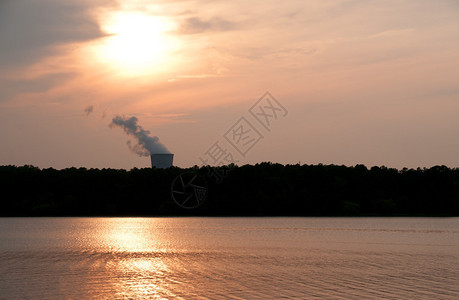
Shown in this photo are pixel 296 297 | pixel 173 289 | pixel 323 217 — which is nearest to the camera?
pixel 296 297

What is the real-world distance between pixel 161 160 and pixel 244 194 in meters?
29.2

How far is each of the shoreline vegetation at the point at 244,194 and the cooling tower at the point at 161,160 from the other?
15.0 m

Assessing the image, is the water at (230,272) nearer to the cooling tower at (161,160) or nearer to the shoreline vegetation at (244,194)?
the shoreline vegetation at (244,194)

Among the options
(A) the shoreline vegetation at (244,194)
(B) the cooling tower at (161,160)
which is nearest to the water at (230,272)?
(A) the shoreline vegetation at (244,194)

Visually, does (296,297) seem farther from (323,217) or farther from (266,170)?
(266,170)

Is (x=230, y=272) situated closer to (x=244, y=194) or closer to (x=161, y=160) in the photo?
(x=244, y=194)

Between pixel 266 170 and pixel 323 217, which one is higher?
pixel 266 170

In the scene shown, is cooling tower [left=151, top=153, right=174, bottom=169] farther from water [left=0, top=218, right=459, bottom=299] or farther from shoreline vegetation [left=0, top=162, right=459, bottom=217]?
water [left=0, top=218, right=459, bottom=299]

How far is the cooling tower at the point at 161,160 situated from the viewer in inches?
5610

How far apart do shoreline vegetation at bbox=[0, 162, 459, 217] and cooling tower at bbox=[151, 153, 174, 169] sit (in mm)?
14990

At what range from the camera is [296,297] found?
22250 mm

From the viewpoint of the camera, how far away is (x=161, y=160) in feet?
472

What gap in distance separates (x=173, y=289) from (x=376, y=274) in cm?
1028

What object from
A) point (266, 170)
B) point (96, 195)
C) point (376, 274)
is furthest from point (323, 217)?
point (376, 274)
